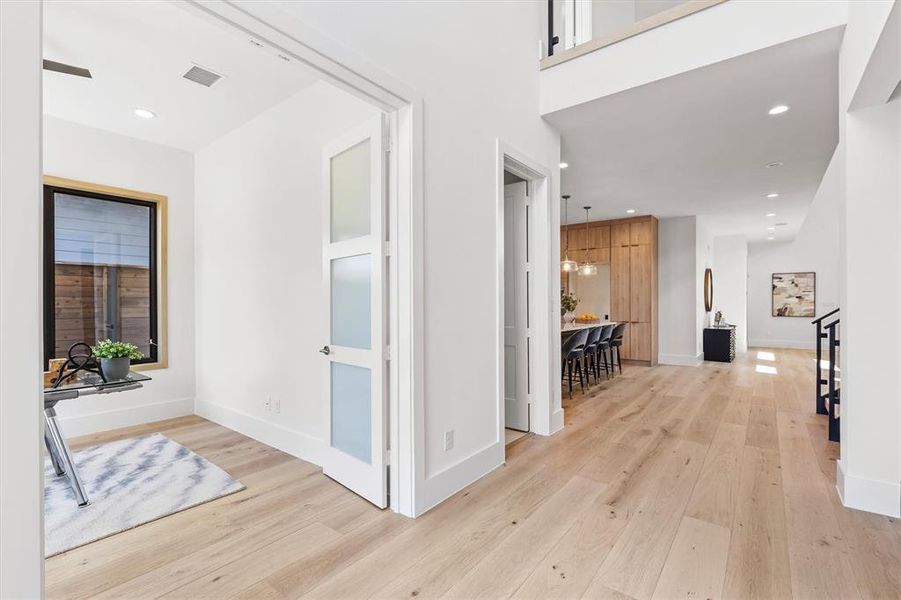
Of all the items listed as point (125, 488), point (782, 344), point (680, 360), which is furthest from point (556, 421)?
point (782, 344)

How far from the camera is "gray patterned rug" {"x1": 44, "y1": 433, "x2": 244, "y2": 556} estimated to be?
2.27m

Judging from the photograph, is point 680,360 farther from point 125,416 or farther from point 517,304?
point 125,416

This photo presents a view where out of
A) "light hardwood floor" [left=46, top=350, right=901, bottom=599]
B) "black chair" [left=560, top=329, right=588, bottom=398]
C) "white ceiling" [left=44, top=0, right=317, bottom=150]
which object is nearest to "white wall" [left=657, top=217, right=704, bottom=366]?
"black chair" [left=560, top=329, right=588, bottom=398]

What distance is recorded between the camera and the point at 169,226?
448 centimetres

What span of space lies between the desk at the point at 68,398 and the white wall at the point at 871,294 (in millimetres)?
4504

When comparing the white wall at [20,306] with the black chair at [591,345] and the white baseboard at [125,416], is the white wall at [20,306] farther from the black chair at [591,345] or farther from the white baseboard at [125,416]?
the black chair at [591,345]

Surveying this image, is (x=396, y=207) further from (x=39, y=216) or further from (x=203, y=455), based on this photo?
(x=203, y=455)

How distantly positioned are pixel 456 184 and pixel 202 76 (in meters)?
2.11

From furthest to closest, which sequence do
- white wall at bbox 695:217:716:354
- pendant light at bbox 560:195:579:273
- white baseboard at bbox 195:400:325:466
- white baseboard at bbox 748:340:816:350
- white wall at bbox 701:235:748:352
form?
white baseboard at bbox 748:340:816:350 < white wall at bbox 701:235:748:352 < white wall at bbox 695:217:716:354 < pendant light at bbox 560:195:579:273 < white baseboard at bbox 195:400:325:466

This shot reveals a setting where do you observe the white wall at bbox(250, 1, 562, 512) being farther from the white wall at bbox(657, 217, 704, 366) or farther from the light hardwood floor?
the white wall at bbox(657, 217, 704, 366)

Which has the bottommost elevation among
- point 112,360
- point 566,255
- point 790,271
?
point 112,360

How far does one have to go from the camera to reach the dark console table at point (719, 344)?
26.7ft

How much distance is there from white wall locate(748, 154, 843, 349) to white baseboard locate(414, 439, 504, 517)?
1050 centimetres

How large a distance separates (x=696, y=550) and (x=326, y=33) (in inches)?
118
